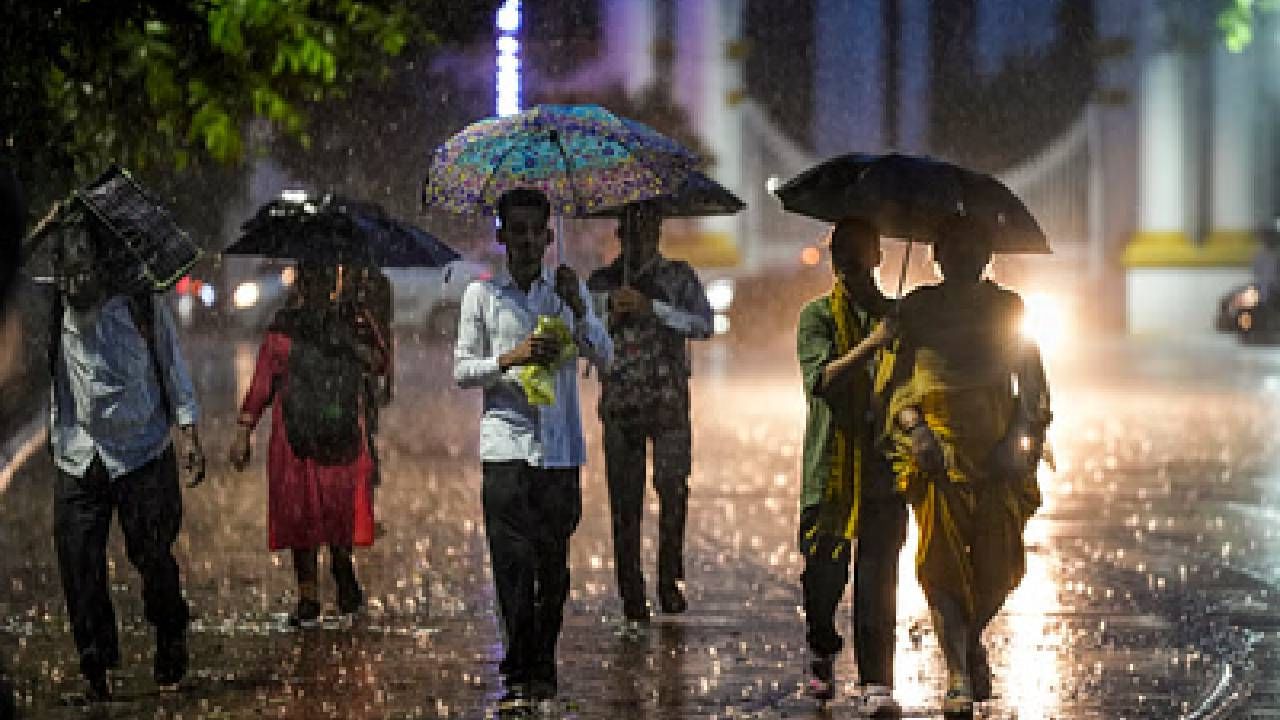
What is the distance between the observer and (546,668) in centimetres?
785

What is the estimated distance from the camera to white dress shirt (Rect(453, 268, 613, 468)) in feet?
25.5

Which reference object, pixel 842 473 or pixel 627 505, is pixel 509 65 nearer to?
pixel 627 505

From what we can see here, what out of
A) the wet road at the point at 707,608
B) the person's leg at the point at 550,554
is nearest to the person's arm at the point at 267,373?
the wet road at the point at 707,608

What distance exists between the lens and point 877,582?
301 inches

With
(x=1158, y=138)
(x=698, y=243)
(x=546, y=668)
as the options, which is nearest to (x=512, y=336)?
(x=546, y=668)

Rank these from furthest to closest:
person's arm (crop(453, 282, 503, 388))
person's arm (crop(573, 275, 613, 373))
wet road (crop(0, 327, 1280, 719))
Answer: wet road (crop(0, 327, 1280, 719)), person's arm (crop(573, 275, 613, 373)), person's arm (crop(453, 282, 503, 388))

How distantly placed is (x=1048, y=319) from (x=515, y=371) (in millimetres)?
28671

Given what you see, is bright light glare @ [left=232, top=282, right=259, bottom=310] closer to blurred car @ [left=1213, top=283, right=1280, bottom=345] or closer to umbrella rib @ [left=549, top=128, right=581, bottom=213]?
blurred car @ [left=1213, top=283, right=1280, bottom=345]

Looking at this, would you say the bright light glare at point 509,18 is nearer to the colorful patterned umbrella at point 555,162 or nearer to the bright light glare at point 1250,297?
the colorful patterned umbrella at point 555,162

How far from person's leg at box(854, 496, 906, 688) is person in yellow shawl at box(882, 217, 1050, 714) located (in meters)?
0.17

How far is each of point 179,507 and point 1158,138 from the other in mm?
33804

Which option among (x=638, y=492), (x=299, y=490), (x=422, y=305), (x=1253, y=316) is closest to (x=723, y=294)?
A: (x=422, y=305)

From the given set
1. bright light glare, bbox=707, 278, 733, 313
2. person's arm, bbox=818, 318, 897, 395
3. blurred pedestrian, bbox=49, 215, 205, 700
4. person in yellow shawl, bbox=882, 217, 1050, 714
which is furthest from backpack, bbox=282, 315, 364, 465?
bright light glare, bbox=707, 278, 733, 313

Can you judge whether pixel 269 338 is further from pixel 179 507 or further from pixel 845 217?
pixel 845 217
